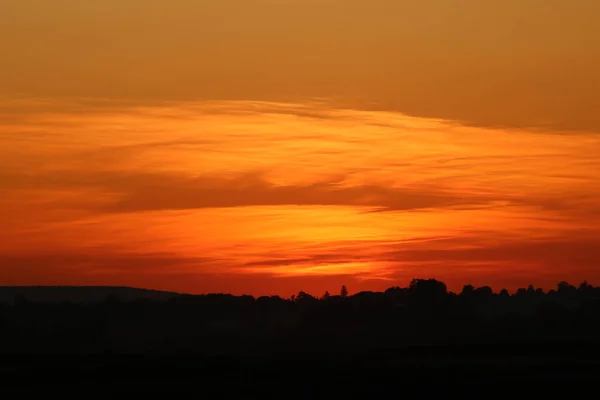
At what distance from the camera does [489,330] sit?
104 meters

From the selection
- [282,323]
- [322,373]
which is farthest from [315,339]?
[322,373]

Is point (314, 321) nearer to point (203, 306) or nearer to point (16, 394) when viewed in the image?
point (203, 306)

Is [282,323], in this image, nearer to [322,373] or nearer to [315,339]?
[315,339]

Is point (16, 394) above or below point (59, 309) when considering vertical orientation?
below

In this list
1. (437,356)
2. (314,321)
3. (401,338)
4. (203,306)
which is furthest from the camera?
(203,306)

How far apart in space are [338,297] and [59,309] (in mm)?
31333

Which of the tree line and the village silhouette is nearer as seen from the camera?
the village silhouette

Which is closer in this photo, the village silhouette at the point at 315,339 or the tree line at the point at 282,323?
the village silhouette at the point at 315,339

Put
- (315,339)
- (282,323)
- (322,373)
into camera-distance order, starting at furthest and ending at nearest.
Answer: (282,323)
(315,339)
(322,373)

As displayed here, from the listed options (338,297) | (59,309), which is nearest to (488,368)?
(59,309)

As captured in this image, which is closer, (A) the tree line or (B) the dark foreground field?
(B) the dark foreground field

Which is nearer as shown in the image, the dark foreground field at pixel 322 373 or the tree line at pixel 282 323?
the dark foreground field at pixel 322 373

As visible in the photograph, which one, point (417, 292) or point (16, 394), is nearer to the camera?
point (16, 394)

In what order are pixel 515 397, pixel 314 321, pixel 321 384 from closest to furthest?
pixel 515 397 → pixel 321 384 → pixel 314 321
